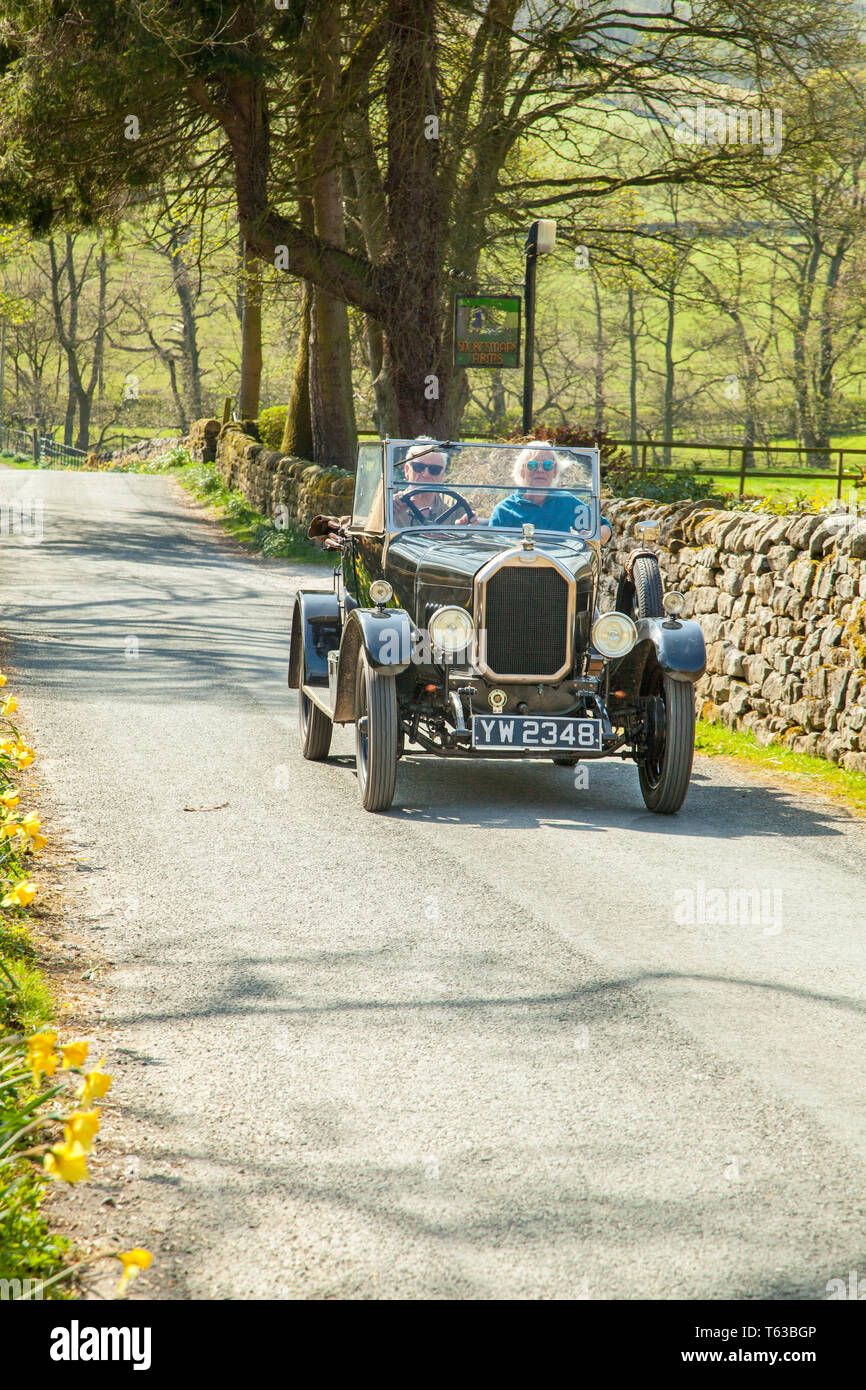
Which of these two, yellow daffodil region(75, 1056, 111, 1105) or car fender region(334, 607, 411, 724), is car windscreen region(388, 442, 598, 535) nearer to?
car fender region(334, 607, 411, 724)

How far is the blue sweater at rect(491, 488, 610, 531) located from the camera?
8242 millimetres

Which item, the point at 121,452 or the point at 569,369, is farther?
the point at 569,369

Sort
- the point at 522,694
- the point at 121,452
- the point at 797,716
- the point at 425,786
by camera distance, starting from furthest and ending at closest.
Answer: the point at 121,452, the point at 797,716, the point at 425,786, the point at 522,694

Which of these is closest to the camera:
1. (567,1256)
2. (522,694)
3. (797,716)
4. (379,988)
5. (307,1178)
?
(567,1256)

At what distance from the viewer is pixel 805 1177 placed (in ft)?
10.8

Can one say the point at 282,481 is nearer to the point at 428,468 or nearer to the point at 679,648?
the point at 428,468

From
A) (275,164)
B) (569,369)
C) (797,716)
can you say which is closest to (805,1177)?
(797,716)

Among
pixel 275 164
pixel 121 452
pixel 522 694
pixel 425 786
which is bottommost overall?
pixel 425 786

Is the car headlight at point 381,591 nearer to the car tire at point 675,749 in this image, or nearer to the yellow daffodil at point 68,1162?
the car tire at point 675,749

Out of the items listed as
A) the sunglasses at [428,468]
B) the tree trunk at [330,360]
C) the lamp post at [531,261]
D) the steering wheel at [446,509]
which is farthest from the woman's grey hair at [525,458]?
the tree trunk at [330,360]

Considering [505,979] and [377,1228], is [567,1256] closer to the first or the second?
[377,1228]

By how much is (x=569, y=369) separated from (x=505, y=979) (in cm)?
6677

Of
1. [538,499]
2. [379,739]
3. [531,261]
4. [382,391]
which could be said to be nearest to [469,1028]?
[379,739]

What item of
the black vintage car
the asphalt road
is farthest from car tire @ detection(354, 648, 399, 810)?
the asphalt road
